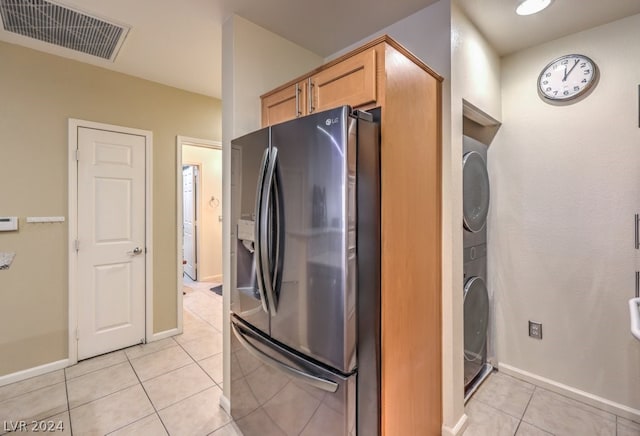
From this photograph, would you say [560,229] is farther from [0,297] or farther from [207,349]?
[0,297]

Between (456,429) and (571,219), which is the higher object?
(571,219)

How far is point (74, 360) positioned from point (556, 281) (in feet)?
13.1

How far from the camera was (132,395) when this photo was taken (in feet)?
Result: 7.04

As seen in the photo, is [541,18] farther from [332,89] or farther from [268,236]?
[268,236]

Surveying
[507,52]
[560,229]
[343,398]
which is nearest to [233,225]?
[343,398]

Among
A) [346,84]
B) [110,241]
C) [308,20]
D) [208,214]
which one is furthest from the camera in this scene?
[208,214]

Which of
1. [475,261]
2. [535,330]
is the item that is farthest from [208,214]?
[535,330]

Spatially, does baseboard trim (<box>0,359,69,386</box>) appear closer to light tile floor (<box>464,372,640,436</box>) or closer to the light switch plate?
the light switch plate

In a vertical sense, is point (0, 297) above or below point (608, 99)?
below

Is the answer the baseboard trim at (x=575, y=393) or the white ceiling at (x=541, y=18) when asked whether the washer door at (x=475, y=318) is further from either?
the white ceiling at (x=541, y=18)

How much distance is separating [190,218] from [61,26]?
3834mm

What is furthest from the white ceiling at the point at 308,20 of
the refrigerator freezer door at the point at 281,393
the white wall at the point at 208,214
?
the white wall at the point at 208,214

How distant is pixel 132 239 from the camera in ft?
9.46

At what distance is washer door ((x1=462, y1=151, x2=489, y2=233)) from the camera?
1.95 m
